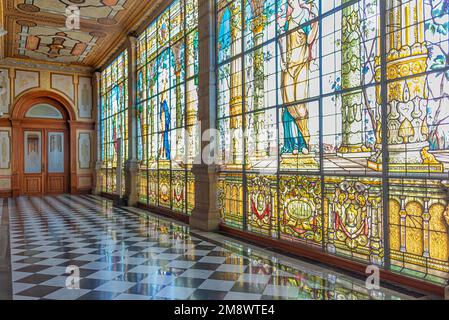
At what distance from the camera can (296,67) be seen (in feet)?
17.0

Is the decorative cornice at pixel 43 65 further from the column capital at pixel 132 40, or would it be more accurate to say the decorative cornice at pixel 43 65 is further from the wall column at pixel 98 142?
the column capital at pixel 132 40

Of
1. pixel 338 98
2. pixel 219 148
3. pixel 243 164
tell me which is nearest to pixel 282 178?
pixel 243 164

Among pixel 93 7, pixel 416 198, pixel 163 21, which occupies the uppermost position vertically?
pixel 93 7

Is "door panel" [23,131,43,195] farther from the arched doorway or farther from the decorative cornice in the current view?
the decorative cornice

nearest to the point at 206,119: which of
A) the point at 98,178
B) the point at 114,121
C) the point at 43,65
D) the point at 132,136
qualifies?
the point at 132,136

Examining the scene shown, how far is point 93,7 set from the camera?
1008cm

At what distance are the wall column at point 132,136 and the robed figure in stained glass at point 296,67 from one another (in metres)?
6.79

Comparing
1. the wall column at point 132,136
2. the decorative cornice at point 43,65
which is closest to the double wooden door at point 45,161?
the decorative cornice at point 43,65

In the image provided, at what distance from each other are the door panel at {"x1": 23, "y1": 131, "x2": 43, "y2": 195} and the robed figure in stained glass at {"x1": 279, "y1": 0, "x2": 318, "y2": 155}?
13432 mm

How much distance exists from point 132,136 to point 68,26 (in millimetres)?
3709

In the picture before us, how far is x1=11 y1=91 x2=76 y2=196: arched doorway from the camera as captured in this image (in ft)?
49.8

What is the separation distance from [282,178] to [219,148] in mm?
1941

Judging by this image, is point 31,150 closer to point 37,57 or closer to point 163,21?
point 37,57
